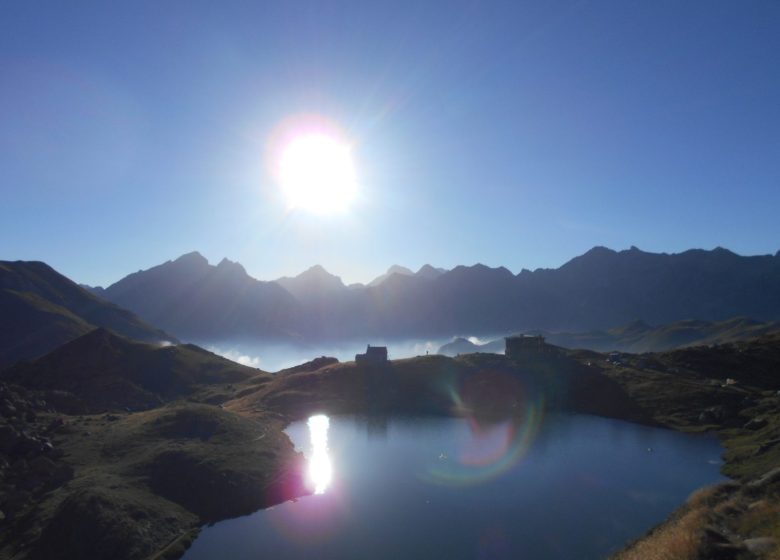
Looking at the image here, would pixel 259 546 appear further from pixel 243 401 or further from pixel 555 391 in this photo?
pixel 555 391

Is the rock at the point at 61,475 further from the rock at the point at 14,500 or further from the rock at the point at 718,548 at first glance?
the rock at the point at 718,548

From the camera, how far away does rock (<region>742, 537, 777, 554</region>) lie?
2675cm

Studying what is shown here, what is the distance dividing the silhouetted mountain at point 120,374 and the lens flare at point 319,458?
45707 millimetres

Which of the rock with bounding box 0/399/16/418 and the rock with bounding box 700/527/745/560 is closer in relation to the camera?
the rock with bounding box 700/527/745/560

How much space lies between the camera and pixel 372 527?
2601 inches

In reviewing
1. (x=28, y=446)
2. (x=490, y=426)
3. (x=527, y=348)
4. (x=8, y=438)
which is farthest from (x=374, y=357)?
(x=8, y=438)

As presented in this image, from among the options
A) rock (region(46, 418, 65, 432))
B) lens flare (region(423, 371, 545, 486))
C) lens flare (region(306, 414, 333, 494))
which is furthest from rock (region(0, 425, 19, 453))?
lens flare (region(423, 371, 545, 486))

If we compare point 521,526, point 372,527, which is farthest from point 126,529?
point 521,526

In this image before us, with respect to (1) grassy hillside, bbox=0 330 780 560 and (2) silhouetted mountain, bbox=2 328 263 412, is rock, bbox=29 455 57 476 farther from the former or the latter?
(2) silhouetted mountain, bbox=2 328 263 412

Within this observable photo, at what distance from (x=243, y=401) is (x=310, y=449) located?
51297 millimetres

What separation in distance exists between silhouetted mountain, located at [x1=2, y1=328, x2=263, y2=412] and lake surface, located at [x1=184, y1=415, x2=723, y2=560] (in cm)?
5833

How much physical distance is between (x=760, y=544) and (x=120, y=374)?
16896cm

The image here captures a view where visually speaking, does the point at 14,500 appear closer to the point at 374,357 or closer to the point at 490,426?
the point at 490,426

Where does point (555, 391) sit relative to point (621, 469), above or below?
above
